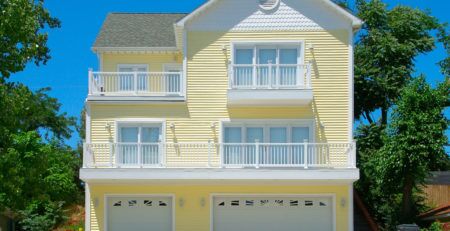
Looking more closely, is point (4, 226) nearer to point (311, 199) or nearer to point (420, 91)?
point (311, 199)

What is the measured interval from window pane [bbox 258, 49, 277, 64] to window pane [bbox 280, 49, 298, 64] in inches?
10.4

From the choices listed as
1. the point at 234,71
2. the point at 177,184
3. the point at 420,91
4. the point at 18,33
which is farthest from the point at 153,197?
the point at 420,91

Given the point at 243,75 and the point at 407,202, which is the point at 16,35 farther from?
the point at 407,202

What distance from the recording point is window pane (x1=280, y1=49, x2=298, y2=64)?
30.6 metres

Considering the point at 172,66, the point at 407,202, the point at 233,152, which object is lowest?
the point at 407,202

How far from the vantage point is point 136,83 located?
99.8 ft

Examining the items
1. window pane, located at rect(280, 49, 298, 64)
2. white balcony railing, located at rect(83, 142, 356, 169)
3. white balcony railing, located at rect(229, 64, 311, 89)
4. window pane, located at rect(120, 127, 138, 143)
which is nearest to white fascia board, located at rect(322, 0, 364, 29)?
window pane, located at rect(280, 49, 298, 64)

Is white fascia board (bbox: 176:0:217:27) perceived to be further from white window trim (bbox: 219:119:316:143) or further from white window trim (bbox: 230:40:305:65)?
white window trim (bbox: 219:119:316:143)

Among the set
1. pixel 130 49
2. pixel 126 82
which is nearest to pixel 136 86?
pixel 126 82

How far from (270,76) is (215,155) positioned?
11.7 ft

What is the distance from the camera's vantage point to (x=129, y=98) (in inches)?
1192

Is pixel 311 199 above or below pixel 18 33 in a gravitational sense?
below

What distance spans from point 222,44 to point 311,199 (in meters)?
6.70

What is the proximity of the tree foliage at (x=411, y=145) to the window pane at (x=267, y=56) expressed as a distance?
19.2 feet
